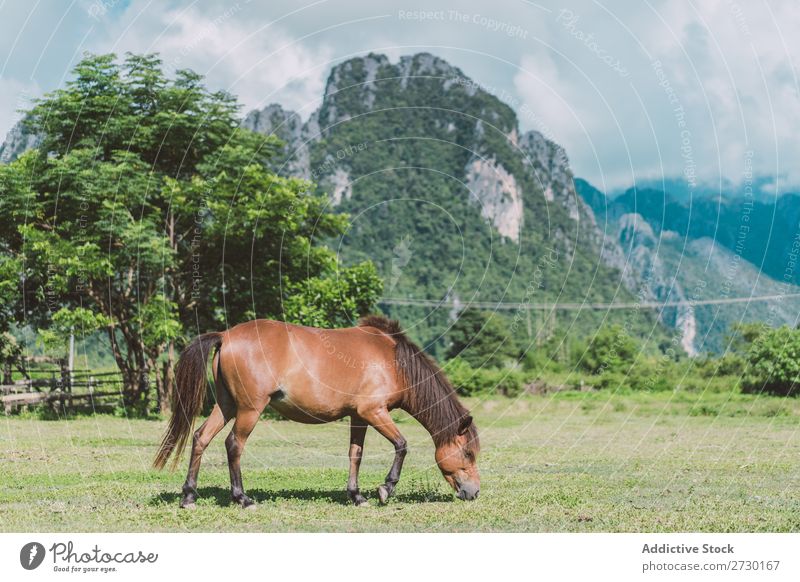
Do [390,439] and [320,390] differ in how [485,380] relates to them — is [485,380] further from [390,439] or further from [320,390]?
[320,390]

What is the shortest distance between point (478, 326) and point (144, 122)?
3072cm

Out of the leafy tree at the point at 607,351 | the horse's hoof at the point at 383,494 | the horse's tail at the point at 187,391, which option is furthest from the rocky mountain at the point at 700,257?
the horse's tail at the point at 187,391

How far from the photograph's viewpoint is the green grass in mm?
9586

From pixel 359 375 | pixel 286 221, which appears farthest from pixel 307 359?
pixel 286 221

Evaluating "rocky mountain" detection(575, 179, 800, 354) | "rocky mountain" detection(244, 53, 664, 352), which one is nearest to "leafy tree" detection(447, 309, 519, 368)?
"rocky mountain" detection(244, 53, 664, 352)

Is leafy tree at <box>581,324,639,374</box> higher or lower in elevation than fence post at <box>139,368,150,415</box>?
higher

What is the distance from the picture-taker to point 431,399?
1138 centimetres

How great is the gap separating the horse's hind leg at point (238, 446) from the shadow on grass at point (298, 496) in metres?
0.29

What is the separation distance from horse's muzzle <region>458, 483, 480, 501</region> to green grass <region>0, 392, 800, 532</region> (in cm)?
18

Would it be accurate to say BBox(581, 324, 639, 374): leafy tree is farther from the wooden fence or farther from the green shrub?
the wooden fence

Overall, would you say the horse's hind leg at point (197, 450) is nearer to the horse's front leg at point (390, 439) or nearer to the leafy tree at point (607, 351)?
the horse's front leg at point (390, 439)

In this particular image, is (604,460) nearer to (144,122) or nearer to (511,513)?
(511,513)

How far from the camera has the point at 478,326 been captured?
55.1m

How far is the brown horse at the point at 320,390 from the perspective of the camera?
10586 millimetres
